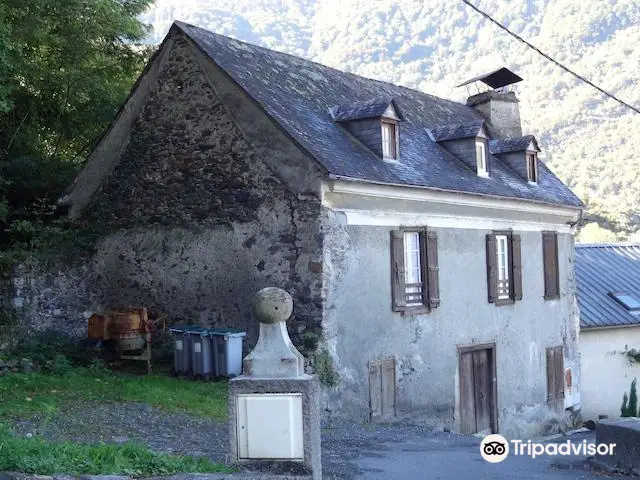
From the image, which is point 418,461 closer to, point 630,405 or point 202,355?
point 202,355

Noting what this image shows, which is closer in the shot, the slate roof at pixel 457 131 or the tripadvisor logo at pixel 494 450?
the tripadvisor logo at pixel 494 450

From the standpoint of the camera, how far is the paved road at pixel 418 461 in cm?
956

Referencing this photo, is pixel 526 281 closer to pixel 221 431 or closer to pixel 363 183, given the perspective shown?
pixel 363 183

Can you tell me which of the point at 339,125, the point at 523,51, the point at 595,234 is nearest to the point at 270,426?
the point at 339,125

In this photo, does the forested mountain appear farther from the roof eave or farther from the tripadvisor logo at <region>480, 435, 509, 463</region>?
the tripadvisor logo at <region>480, 435, 509, 463</region>

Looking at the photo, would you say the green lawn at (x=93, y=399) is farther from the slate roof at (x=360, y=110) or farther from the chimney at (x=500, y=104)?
the chimney at (x=500, y=104)

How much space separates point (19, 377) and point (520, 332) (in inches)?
425

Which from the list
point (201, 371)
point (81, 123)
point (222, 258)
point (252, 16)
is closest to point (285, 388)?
point (201, 371)

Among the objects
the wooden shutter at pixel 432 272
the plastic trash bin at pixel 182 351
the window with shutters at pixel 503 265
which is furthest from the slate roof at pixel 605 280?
the plastic trash bin at pixel 182 351

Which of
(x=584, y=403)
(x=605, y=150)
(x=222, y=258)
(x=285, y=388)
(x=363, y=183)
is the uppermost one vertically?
(x=605, y=150)

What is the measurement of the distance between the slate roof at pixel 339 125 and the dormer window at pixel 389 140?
0.22 metres

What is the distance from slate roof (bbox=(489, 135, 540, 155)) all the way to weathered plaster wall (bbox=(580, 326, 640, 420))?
19.1 ft

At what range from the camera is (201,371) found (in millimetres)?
13734

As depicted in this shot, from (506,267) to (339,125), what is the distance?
5.28 metres
